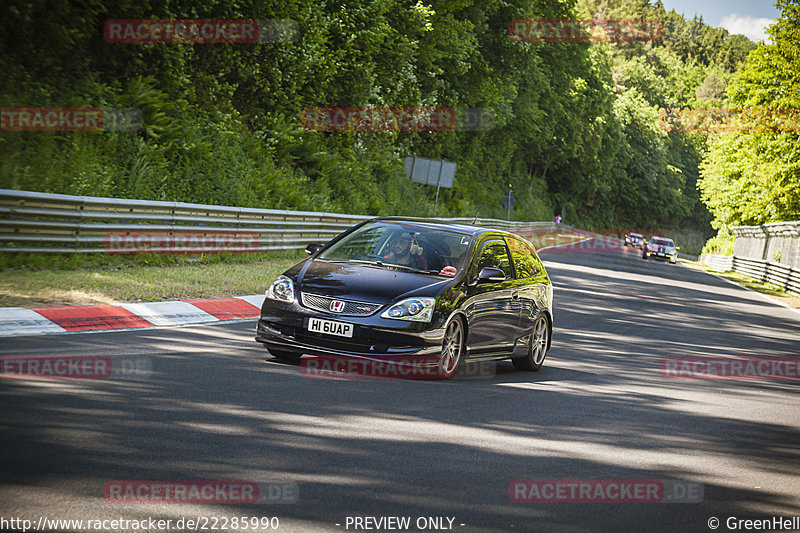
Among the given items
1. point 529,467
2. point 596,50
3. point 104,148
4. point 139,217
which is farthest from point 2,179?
point 596,50

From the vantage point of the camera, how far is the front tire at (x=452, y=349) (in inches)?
354

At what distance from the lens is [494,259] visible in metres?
10.4

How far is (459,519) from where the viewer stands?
15.7ft

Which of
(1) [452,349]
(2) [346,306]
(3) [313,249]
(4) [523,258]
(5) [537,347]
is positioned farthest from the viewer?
(4) [523,258]

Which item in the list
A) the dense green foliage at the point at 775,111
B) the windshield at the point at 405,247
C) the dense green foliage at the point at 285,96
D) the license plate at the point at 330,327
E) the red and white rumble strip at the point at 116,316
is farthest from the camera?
the dense green foliage at the point at 775,111

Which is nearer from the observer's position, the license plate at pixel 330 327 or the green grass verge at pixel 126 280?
the license plate at pixel 330 327

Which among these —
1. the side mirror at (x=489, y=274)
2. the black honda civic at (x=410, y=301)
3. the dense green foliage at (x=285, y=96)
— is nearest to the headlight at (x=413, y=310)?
the black honda civic at (x=410, y=301)

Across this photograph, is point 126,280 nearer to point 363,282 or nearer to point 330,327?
point 363,282

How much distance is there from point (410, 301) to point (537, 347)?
2.93m

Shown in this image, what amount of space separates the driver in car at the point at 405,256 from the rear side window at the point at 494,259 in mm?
578

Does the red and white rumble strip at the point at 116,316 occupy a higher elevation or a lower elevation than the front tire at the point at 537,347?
lower

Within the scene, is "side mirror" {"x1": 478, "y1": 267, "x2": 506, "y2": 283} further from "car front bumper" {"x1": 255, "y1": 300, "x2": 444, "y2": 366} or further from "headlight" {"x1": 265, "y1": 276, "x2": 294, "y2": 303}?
"headlight" {"x1": 265, "y1": 276, "x2": 294, "y2": 303}

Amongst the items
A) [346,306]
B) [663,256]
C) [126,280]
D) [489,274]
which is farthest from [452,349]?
[663,256]

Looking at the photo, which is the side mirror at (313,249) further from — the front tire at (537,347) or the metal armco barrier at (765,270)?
the metal armco barrier at (765,270)
